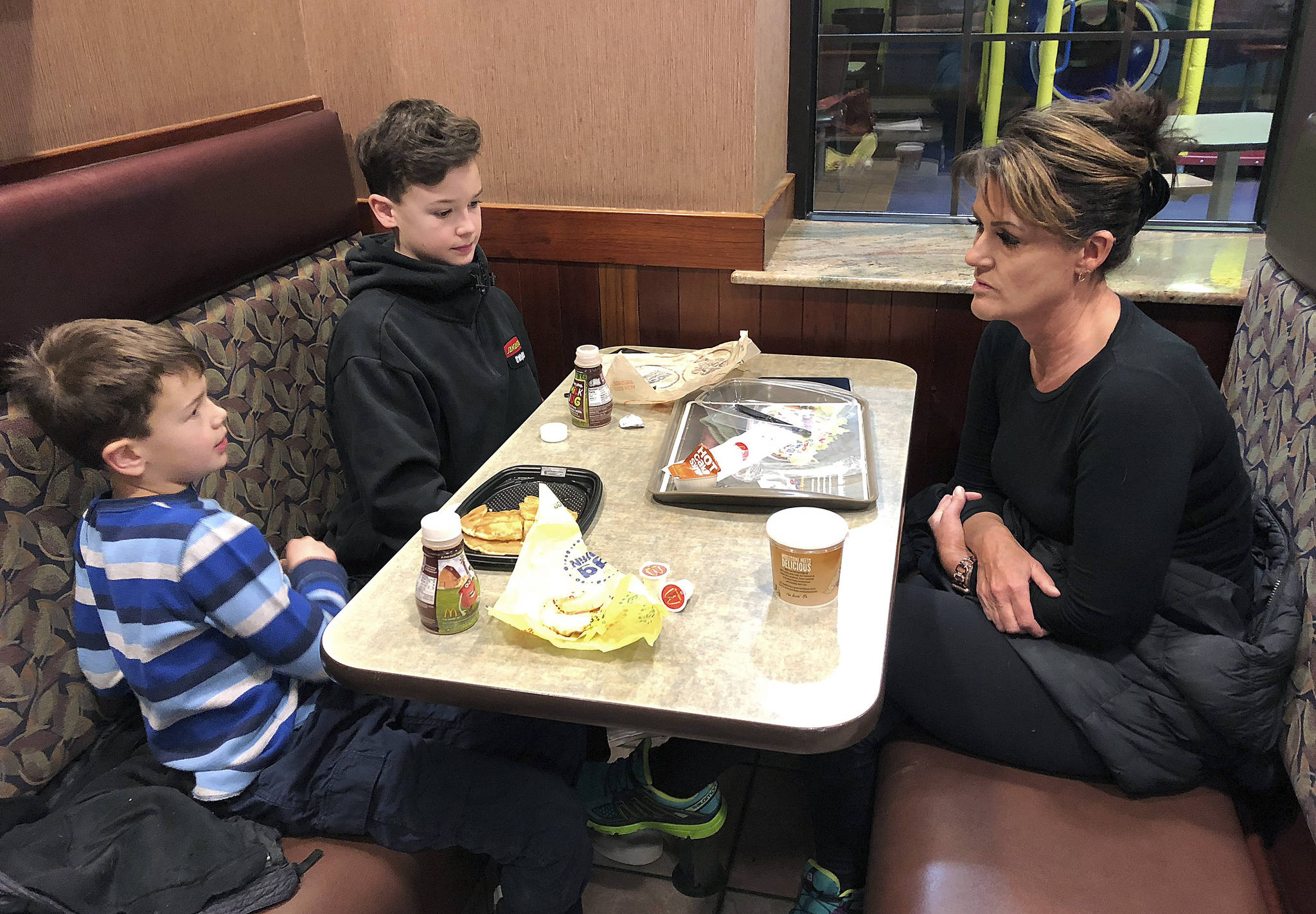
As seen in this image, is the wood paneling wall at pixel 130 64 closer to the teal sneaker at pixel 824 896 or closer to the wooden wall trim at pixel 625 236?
the wooden wall trim at pixel 625 236

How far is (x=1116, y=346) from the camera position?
141cm

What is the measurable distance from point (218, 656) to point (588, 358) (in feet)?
2.65

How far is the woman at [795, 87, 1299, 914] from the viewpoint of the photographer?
4.38 ft

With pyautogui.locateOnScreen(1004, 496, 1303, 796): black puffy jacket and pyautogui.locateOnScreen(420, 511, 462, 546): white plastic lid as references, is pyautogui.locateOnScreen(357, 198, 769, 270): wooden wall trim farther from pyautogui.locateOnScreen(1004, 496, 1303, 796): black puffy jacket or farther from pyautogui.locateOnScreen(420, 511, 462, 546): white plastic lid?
pyautogui.locateOnScreen(420, 511, 462, 546): white plastic lid

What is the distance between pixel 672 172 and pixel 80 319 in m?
1.32

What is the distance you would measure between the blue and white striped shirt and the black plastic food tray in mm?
319

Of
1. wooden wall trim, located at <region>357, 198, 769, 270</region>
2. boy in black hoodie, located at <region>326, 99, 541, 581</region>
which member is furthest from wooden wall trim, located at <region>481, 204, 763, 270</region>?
boy in black hoodie, located at <region>326, 99, 541, 581</region>

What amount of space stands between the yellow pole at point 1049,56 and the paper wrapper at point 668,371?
1.19 meters

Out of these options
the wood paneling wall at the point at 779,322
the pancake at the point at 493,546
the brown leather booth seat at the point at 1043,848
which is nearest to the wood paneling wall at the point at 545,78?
the wood paneling wall at the point at 779,322

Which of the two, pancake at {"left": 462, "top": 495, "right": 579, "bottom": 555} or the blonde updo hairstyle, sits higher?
the blonde updo hairstyle

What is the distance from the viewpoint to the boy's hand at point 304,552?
1.62m

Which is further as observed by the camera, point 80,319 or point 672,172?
→ point 672,172

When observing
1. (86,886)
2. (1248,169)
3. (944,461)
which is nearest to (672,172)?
(944,461)

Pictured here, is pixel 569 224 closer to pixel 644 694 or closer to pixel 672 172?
pixel 672 172
